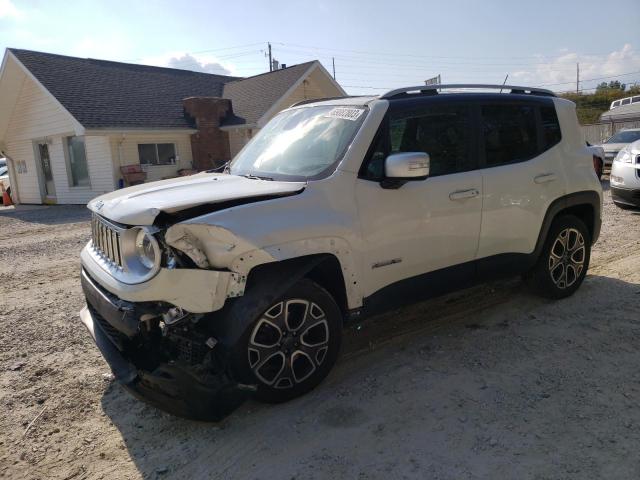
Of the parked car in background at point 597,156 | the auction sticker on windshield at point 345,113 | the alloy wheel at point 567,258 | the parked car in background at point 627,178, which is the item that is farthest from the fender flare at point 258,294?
the parked car in background at point 627,178

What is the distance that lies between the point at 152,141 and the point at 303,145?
1625cm

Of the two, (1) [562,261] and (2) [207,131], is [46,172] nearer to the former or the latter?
(2) [207,131]

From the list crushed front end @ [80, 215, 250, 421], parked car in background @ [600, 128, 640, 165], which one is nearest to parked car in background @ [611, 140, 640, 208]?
parked car in background @ [600, 128, 640, 165]

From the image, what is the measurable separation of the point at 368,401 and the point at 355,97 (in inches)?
92.6

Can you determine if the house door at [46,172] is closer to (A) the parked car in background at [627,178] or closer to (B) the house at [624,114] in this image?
(A) the parked car in background at [627,178]

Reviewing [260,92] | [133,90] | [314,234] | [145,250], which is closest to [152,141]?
[133,90]

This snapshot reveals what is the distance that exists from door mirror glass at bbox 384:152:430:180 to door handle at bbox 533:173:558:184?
1609 mm

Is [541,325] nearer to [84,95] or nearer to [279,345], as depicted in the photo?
[279,345]

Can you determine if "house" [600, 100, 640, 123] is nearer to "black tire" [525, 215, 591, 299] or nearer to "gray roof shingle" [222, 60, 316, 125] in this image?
"gray roof shingle" [222, 60, 316, 125]

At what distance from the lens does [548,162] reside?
14.8 feet

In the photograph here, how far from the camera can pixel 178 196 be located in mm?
3094

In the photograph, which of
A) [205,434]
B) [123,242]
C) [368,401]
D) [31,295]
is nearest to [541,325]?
[368,401]

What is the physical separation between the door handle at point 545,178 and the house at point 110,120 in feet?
49.3

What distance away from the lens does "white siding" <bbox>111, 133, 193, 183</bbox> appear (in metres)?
17.6
